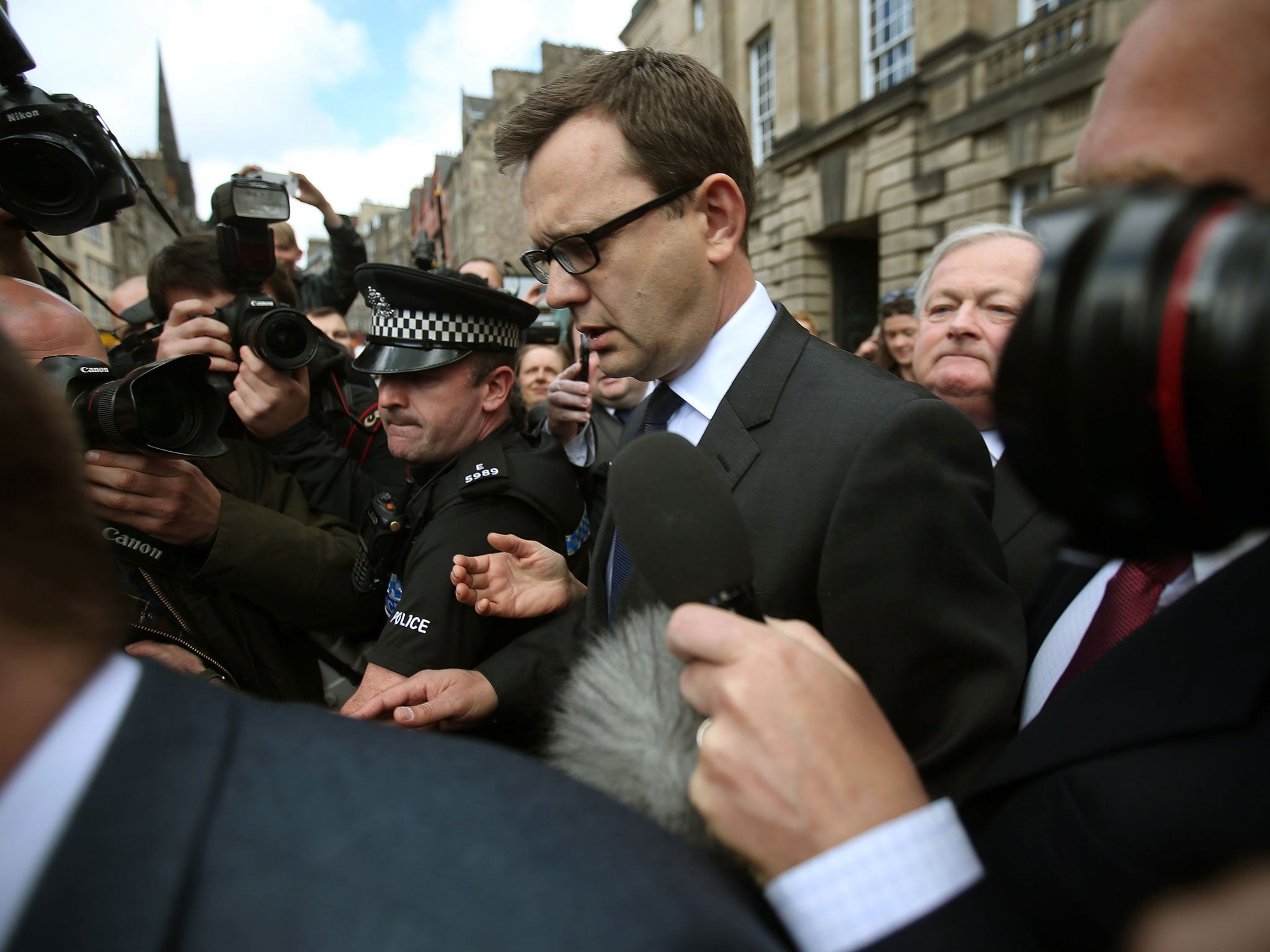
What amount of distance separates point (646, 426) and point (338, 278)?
3576mm

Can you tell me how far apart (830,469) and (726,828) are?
32.6 inches

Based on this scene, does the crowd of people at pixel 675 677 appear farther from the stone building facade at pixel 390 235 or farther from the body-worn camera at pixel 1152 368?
the stone building facade at pixel 390 235

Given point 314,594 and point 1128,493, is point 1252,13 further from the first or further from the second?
point 314,594

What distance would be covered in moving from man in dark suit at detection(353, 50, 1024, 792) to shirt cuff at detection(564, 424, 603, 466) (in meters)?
0.87

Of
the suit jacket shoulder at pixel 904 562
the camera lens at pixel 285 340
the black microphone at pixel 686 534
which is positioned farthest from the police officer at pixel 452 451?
the black microphone at pixel 686 534

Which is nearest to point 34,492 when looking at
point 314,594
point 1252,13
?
point 1252,13

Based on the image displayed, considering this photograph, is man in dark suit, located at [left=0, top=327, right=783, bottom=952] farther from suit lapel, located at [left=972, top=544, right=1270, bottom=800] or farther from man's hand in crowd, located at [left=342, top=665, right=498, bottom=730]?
man's hand in crowd, located at [left=342, top=665, right=498, bottom=730]

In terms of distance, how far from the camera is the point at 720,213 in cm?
188

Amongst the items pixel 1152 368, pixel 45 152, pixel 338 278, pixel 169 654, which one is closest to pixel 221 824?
pixel 1152 368

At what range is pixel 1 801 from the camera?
0.58m

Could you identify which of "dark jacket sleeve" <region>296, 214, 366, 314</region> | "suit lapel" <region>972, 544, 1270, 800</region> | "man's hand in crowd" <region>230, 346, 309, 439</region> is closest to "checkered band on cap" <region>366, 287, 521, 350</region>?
"man's hand in crowd" <region>230, 346, 309, 439</region>

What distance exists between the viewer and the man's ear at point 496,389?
2.54m

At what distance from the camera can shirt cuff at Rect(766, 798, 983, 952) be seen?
748 mm

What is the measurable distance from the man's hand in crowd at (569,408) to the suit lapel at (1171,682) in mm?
2332
